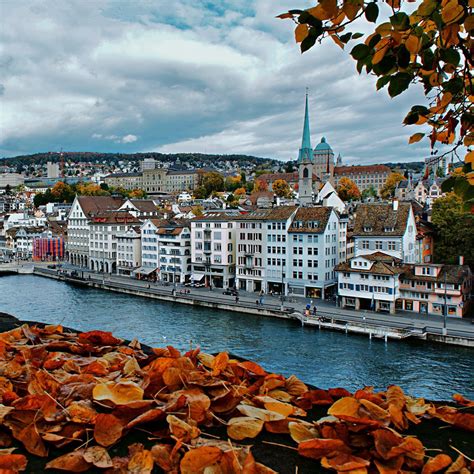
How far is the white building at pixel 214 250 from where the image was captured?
164 feet

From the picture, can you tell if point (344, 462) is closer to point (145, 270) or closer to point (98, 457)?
point (98, 457)

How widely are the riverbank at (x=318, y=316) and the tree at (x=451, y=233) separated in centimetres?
1373

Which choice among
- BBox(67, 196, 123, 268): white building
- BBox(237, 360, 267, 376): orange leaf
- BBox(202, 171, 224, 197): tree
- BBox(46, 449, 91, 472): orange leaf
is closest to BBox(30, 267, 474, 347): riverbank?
BBox(67, 196, 123, 268): white building

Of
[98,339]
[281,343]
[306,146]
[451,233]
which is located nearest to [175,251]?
[281,343]

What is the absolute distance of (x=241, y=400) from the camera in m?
3.72

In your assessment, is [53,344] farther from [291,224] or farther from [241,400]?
[291,224]

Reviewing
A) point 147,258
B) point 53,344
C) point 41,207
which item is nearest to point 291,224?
point 147,258

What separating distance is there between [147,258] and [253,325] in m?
27.9

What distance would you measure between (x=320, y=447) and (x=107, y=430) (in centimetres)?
132

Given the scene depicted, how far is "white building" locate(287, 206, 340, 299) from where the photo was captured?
42.5 m

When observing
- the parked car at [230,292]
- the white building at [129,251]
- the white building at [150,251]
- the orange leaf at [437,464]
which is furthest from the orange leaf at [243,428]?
the white building at [129,251]

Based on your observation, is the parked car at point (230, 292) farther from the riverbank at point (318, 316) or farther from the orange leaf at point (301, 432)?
the orange leaf at point (301, 432)

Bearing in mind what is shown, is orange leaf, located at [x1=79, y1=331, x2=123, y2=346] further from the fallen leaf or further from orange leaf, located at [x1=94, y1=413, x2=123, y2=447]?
the fallen leaf

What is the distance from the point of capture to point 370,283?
35625 mm
